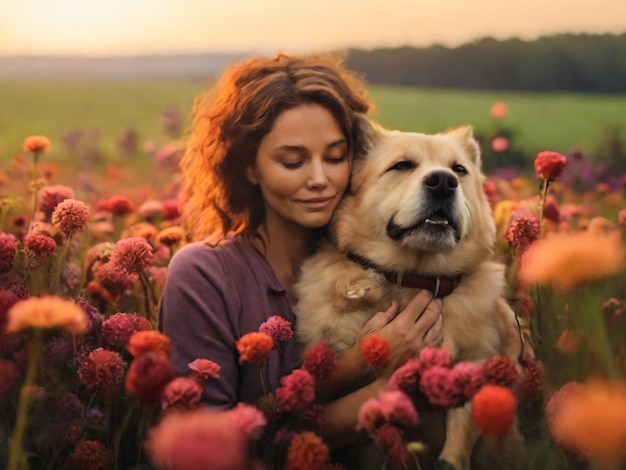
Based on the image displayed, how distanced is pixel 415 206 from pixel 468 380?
1164 mm

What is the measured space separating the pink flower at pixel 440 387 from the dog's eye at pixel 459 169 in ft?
4.71

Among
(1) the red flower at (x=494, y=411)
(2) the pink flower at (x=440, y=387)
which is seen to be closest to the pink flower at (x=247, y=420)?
(2) the pink flower at (x=440, y=387)

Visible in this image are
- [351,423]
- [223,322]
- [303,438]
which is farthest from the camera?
[223,322]

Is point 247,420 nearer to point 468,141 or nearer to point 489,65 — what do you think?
point 468,141

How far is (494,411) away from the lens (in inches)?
53.9

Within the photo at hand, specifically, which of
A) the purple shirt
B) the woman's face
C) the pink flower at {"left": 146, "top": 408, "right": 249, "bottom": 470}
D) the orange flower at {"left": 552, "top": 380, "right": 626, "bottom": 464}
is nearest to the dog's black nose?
the woman's face

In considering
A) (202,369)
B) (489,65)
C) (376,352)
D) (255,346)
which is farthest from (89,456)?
(489,65)

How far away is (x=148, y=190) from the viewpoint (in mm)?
5098

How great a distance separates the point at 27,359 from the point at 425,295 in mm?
1341

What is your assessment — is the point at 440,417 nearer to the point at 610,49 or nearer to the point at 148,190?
the point at 148,190

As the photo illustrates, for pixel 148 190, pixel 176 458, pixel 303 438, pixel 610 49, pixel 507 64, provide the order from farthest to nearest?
pixel 507 64 < pixel 610 49 < pixel 148 190 < pixel 303 438 < pixel 176 458

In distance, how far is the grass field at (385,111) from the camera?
578cm

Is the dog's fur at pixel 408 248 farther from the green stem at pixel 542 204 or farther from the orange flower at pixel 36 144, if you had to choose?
the orange flower at pixel 36 144

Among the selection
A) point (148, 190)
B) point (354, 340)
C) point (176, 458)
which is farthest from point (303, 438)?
point (148, 190)
